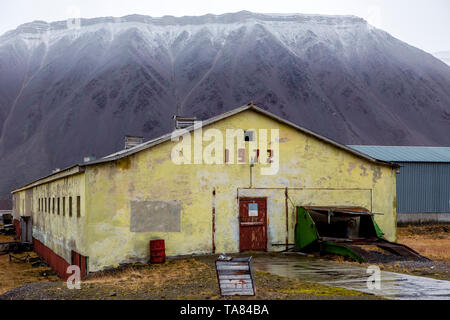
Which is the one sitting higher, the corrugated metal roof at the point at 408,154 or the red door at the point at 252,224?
the corrugated metal roof at the point at 408,154

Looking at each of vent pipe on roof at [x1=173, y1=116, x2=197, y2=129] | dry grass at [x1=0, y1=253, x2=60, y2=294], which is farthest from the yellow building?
vent pipe on roof at [x1=173, y1=116, x2=197, y2=129]

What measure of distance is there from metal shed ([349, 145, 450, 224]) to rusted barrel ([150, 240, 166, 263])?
23.3 metres

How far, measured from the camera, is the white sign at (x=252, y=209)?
18.8 m

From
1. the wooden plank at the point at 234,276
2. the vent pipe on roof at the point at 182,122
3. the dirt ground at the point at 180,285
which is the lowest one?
the dirt ground at the point at 180,285

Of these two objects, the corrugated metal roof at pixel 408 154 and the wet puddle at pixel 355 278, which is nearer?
the wet puddle at pixel 355 278

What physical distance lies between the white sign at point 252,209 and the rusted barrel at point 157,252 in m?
3.81

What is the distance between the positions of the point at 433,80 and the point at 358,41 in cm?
2214

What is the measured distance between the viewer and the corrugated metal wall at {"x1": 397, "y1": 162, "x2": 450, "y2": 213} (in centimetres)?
3572

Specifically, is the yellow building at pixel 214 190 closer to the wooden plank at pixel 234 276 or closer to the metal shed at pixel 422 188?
the wooden plank at pixel 234 276

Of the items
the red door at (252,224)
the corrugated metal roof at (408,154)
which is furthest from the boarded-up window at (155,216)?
the corrugated metal roof at (408,154)

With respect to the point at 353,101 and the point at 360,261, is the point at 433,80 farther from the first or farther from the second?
the point at 360,261

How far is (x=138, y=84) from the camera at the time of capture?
99688 mm

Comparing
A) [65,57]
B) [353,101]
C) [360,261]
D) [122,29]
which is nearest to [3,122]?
[65,57]
